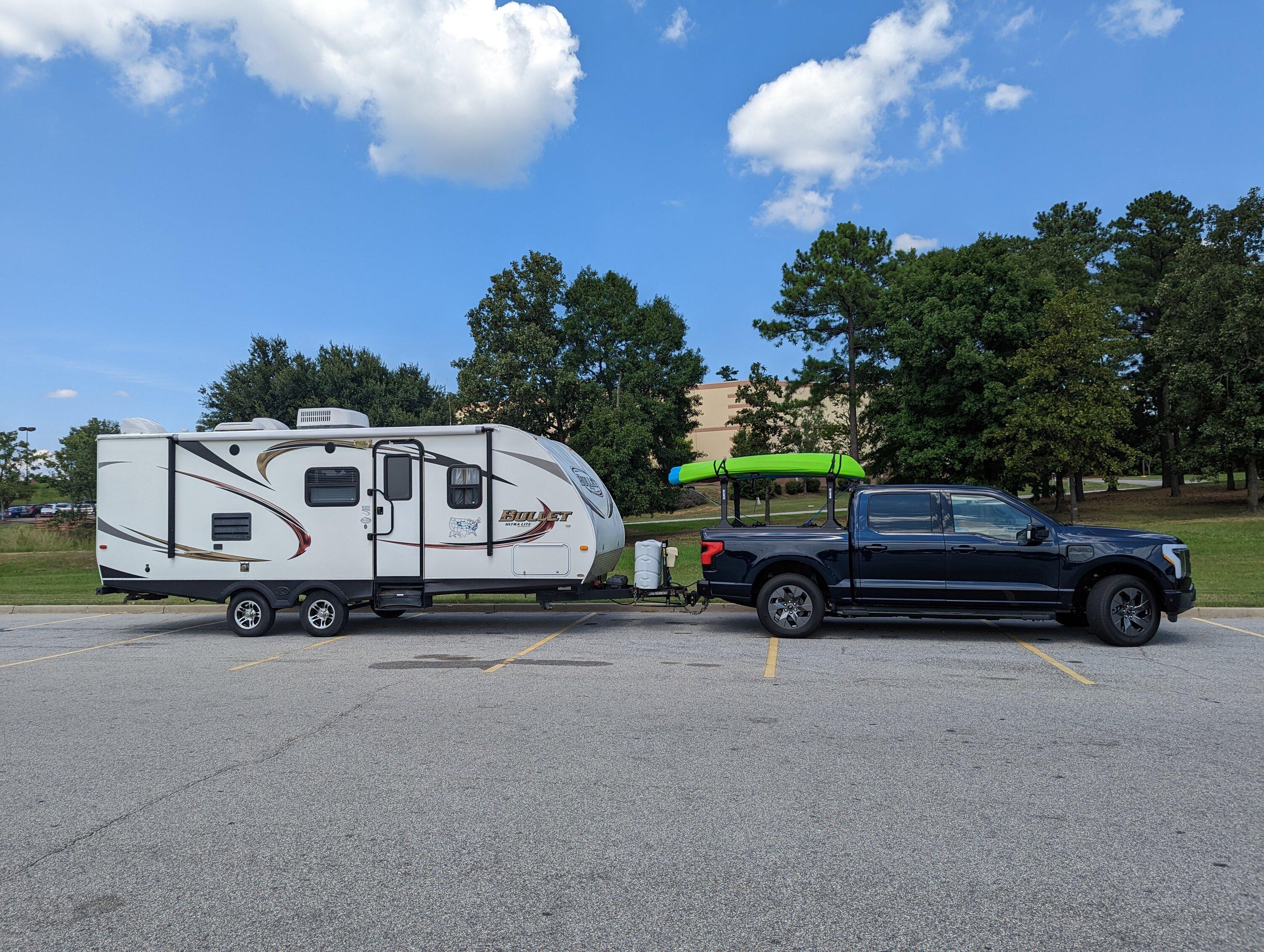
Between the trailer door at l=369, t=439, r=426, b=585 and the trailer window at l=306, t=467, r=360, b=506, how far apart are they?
0.28 meters

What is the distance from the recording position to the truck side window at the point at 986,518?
10.1 meters

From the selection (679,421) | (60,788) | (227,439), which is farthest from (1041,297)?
(60,788)

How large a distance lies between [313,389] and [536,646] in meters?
42.1

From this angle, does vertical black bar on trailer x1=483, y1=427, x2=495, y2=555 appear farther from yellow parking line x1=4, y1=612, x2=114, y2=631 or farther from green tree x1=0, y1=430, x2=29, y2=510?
green tree x1=0, y1=430, x2=29, y2=510

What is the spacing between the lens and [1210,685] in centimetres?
743

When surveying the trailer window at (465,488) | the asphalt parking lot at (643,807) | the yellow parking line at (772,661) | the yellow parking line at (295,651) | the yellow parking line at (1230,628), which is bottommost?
the asphalt parking lot at (643,807)

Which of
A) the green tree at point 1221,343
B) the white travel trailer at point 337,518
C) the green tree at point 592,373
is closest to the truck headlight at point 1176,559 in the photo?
the white travel trailer at point 337,518

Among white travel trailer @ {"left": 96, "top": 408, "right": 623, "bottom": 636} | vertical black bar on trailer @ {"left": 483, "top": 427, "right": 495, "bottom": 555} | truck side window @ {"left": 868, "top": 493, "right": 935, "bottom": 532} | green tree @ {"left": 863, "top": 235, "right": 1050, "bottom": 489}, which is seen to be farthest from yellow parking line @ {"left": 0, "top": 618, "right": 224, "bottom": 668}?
green tree @ {"left": 863, "top": 235, "right": 1050, "bottom": 489}

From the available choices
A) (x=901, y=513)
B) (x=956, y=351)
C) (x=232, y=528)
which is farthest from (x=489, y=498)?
(x=956, y=351)

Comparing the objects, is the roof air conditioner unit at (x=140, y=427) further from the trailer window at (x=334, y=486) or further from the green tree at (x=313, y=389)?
the green tree at (x=313, y=389)

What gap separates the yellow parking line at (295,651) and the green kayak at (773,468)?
521 cm

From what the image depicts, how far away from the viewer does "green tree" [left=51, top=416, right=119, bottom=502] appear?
1911 inches

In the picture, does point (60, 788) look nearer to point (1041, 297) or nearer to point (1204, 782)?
point (1204, 782)

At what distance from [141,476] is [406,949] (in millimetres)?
11059
